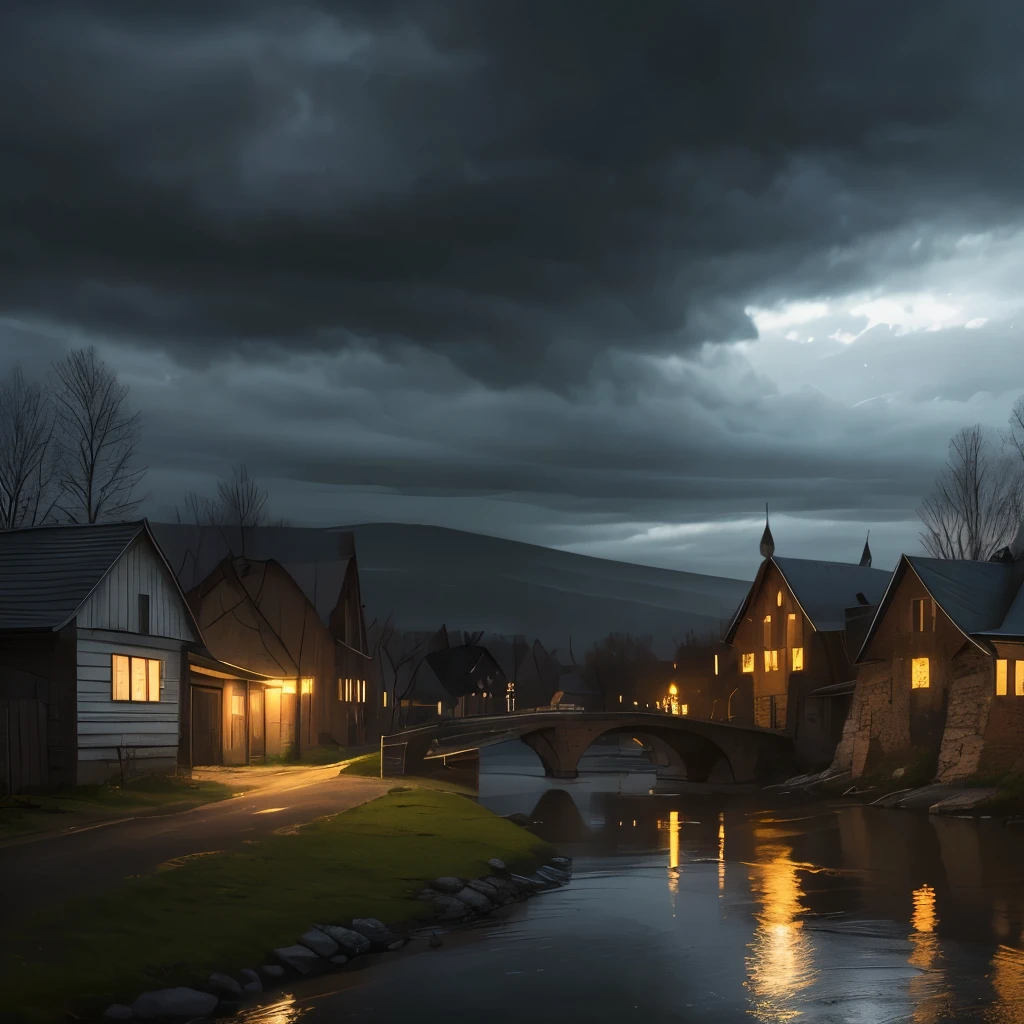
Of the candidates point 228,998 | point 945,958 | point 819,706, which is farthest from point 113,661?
point 819,706

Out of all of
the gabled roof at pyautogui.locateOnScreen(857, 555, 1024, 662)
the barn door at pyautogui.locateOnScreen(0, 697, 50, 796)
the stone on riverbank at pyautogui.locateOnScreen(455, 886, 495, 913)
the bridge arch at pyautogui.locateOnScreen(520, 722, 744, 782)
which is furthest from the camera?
the bridge arch at pyautogui.locateOnScreen(520, 722, 744, 782)

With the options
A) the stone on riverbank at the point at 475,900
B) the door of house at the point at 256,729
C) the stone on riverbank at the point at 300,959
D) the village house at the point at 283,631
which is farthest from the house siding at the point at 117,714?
the stone on riverbank at the point at 300,959

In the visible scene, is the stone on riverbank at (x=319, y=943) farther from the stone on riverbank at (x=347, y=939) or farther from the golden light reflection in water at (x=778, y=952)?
the golden light reflection in water at (x=778, y=952)

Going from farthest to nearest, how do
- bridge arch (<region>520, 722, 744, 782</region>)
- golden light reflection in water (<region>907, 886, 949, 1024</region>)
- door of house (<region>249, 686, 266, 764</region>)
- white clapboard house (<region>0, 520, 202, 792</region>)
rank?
1. bridge arch (<region>520, 722, 744, 782</region>)
2. door of house (<region>249, 686, 266, 764</region>)
3. white clapboard house (<region>0, 520, 202, 792</region>)
4. golden light reflection in water (<region>907, 886, 949, 1024</region>)

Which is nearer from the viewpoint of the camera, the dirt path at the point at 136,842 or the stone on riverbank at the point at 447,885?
the dirt path at the point at 136,842

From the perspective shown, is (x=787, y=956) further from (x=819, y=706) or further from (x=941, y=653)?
(x=819, y=706)

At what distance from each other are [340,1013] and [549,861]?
19629 millimetres

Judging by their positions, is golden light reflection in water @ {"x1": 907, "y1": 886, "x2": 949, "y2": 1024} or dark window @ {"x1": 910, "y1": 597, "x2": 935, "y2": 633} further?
dark window @ {"x1": 910, "y1": 597, "x2": 935, "y2": 633}

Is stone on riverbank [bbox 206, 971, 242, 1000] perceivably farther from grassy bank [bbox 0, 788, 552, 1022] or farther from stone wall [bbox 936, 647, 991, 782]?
stone wall [bbox 936, 647, 991, 782]

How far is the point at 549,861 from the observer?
38656 millimetres

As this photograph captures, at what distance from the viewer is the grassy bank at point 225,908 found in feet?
56.5

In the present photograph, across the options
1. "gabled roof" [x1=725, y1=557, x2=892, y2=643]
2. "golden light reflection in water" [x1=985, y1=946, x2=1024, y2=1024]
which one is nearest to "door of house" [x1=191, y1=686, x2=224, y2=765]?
"golden light reflection in water" [x1=985, y1=946, x2=1024, y2=1024]

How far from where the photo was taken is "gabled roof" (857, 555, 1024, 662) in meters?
72.2

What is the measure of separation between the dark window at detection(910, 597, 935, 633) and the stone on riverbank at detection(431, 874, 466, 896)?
53.9 meters
